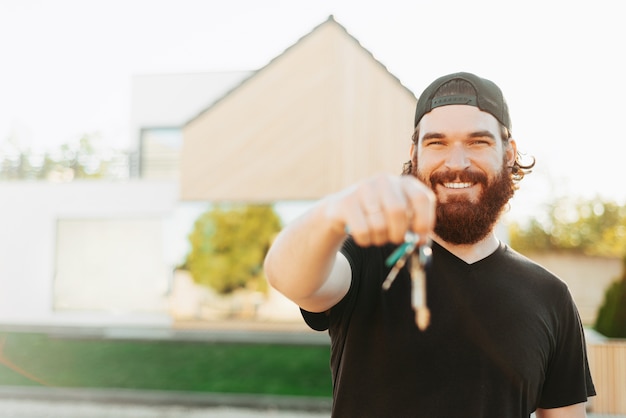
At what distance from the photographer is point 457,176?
1983 millimetres

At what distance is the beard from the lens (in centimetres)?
199

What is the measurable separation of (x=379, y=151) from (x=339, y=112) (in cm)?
147

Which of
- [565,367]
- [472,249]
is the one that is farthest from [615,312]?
[472,249]

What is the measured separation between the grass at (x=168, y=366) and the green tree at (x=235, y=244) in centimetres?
331

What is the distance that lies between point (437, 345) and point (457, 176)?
53 cm

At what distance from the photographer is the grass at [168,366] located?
33.4 ft

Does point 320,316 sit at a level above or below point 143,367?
above

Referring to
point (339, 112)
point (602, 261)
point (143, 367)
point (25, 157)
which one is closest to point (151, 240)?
point (25, 157)

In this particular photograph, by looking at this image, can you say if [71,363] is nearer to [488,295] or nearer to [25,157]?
[488,295]

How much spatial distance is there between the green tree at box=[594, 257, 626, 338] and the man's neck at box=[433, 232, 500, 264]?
8.40 m

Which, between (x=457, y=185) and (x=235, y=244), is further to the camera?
(x=235, y=244)

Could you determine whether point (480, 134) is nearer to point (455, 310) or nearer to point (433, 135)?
point (433, 135)

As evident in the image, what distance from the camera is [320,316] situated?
1917mm

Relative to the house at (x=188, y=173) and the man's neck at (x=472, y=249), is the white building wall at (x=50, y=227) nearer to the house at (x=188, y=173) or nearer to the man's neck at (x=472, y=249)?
the house at (x=188, y=173)
